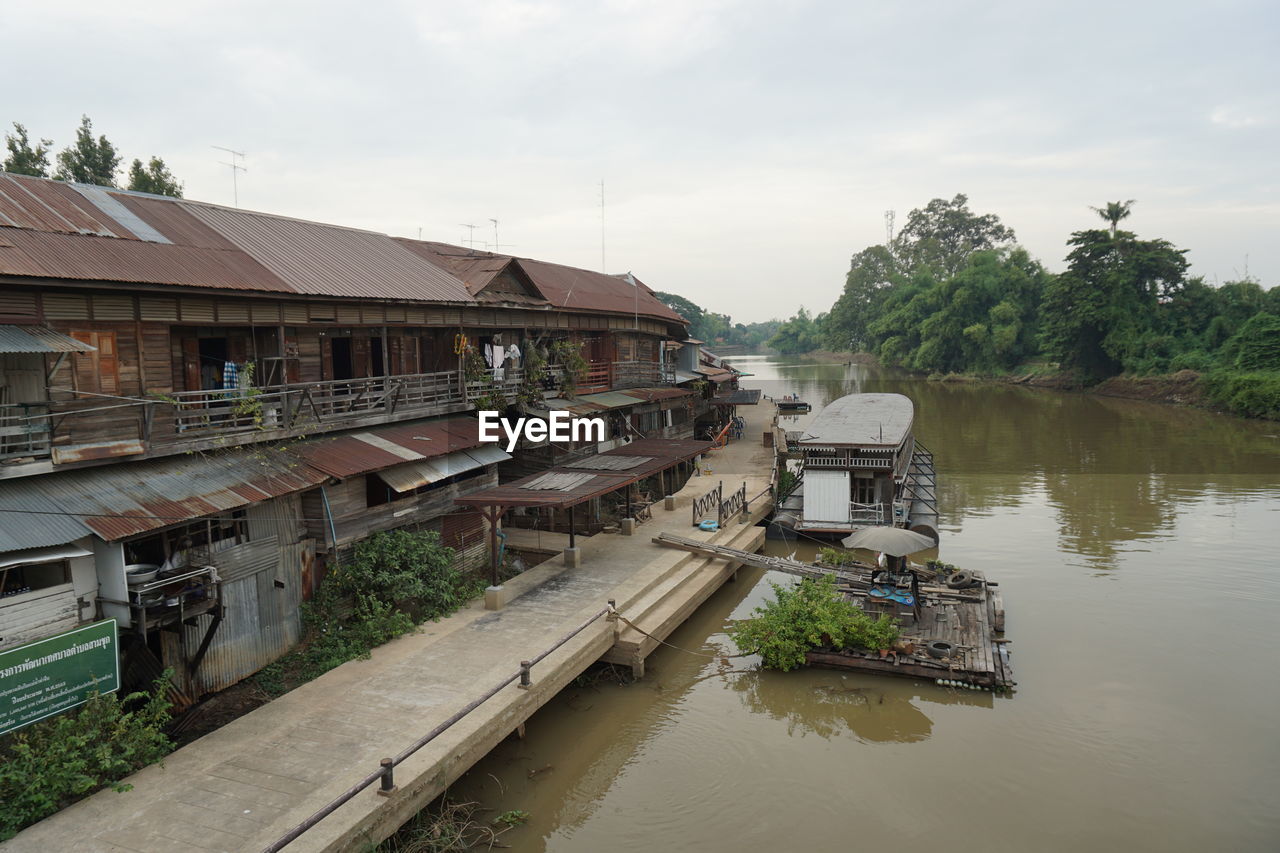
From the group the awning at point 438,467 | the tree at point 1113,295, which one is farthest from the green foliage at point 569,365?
the tree at point 1113,295

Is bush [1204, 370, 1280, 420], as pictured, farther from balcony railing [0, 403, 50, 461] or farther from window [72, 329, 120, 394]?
balcony railing [0, 403, 50, 461]

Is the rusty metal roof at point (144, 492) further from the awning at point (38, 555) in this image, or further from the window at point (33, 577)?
the window at point (33, 577)

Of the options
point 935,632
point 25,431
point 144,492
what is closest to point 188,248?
point 144,492

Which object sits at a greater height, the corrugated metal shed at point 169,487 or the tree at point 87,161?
the tree at point 87,161

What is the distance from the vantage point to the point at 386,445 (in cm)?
1645

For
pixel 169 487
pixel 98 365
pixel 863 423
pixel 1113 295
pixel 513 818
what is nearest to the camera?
pixel 513 818

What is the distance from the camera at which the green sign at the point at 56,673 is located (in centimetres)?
942

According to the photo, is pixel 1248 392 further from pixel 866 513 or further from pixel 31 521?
pixel 31 521

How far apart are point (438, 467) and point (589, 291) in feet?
53.7

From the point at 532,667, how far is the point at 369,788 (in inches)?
153

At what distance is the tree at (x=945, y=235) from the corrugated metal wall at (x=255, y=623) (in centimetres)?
11795

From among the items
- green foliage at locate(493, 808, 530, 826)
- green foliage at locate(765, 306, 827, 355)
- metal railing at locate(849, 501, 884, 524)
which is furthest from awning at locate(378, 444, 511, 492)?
green foliage at locate(765, 306, 827, 355)

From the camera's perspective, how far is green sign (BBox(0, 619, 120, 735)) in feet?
30.9

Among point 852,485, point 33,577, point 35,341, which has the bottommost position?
point 852,485
